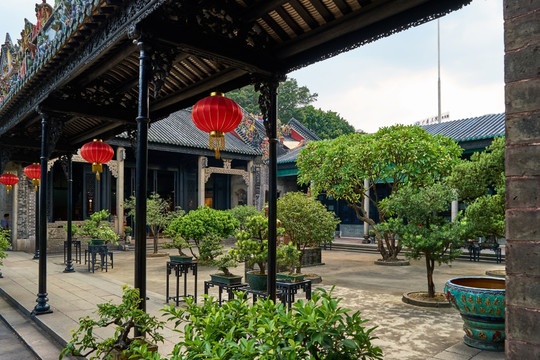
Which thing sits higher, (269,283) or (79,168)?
(79,168)

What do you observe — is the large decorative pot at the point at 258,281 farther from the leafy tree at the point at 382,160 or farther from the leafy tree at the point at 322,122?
the leafy tree at the point at 322,122

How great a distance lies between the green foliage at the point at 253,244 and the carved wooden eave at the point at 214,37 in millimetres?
1877

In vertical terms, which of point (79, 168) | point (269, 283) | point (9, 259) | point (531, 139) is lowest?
point (9, 259)

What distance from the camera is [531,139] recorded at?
4.84 ft

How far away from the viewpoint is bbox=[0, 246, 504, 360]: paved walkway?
4.73 meters

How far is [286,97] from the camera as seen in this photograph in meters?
39.7

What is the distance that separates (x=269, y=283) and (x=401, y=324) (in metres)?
2.72

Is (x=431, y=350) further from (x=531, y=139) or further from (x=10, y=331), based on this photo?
(x=10, y=331)

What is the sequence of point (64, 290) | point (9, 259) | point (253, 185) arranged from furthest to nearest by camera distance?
point (253, 185), point (9, 259), point (64, 290)

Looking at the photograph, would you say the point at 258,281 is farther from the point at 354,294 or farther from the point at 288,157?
the point at 288,157

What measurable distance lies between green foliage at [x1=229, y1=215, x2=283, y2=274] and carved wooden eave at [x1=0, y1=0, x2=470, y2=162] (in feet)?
6.16

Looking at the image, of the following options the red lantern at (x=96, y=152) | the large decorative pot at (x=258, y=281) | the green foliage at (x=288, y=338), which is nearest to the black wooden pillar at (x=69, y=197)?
the red lantern at (x=96, y=152)

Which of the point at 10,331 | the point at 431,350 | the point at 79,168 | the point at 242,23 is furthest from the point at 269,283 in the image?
the point at 79,168

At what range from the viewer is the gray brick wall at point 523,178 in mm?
1453
